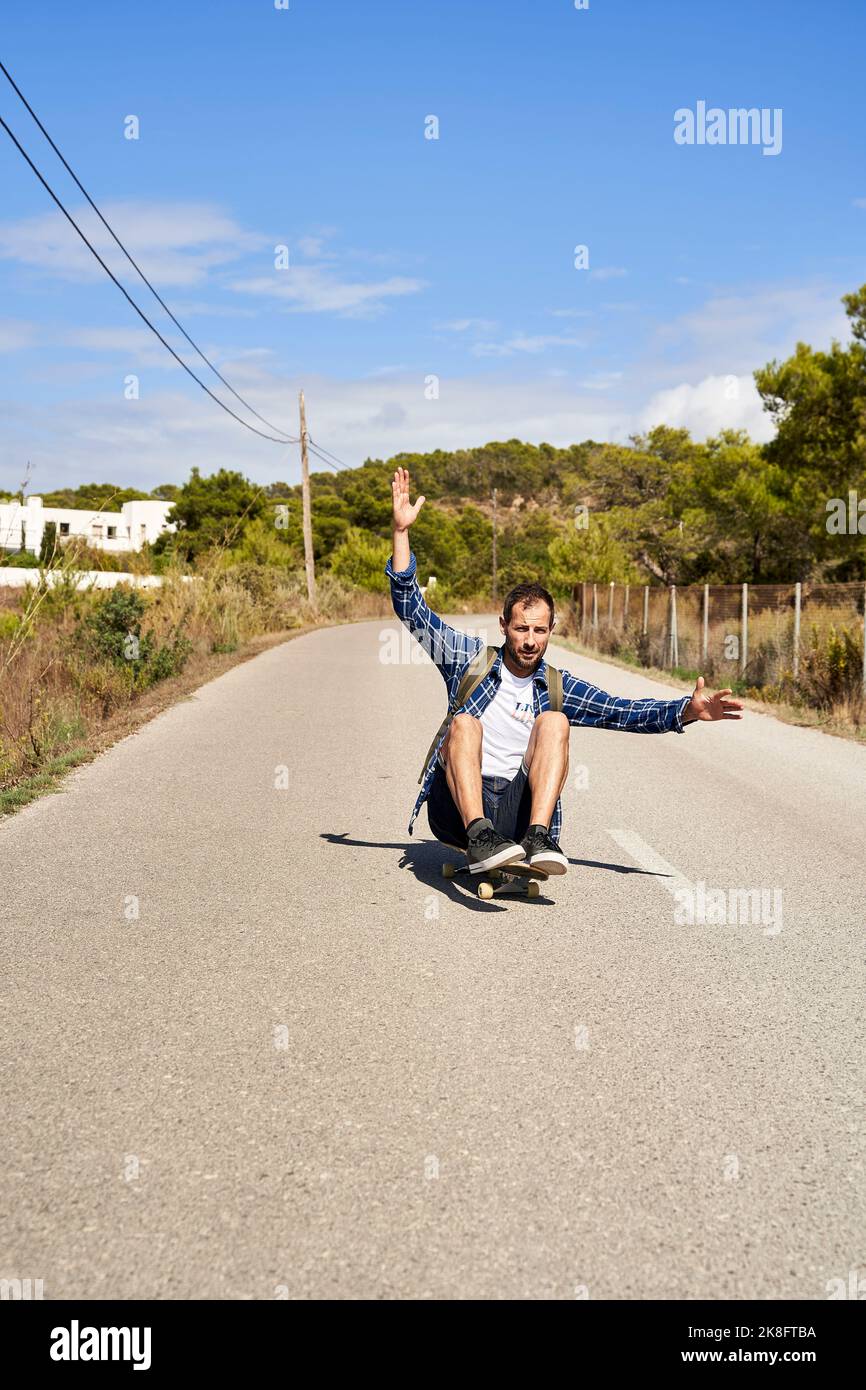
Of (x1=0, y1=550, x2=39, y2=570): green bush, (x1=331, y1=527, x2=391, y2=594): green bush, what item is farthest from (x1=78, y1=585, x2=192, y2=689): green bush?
(x1=331, y1=527, x2=391, y2=594): green bush

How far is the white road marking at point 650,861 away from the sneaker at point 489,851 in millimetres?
1055

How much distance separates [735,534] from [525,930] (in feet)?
99.7

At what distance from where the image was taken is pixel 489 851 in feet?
17.9

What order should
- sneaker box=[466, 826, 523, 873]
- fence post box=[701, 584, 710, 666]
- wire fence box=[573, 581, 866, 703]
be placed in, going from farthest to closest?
fence post box=[701, 584, 710, 666] → wire fence box=[573, 581, 866, 703] → sneaker box=[466, 826, 523, 873]

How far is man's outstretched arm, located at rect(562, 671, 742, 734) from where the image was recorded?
582cm

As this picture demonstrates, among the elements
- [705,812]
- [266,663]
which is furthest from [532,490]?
[705,812]

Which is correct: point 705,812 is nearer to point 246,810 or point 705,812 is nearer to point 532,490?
point 246,810

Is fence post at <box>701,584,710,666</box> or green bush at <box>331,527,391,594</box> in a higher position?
green bush at <box>331,527,391,594</box>

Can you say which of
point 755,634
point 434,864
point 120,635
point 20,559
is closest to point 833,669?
point 755,634

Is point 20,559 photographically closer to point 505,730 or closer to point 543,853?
point 505,730

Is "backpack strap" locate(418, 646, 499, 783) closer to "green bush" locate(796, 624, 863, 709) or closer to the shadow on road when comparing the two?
the shadow on road

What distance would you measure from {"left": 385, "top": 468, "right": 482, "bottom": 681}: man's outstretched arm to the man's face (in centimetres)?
23

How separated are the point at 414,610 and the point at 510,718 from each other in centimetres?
71

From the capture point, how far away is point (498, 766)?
19.9 feet
